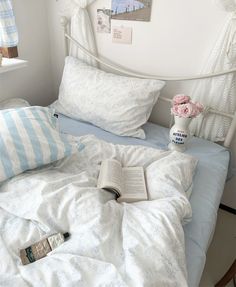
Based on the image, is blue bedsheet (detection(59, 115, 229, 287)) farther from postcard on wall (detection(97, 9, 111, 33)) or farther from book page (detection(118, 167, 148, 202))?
postcard on wall (detection(97, 9, 111, 33))

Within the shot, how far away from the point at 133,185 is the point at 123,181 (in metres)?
0.06

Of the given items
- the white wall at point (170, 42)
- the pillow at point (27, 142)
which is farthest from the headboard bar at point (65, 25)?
the pillow at point (27, 142)

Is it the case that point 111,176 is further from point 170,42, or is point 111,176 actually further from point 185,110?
point 170,42

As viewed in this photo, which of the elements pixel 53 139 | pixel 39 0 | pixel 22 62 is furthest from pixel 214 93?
pixel 39 0

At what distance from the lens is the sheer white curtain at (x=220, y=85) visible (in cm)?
135

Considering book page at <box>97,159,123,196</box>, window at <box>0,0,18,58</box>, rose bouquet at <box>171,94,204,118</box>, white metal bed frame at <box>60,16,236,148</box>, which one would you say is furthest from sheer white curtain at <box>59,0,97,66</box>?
book page at <box>97,159,123,196</box>

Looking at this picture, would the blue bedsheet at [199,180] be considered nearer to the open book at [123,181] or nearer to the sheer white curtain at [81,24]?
the open book at [123,181]

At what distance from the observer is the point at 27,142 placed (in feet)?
3.61

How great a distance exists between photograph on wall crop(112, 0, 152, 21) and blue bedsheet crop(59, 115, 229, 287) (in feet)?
2.29

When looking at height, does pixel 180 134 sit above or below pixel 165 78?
below

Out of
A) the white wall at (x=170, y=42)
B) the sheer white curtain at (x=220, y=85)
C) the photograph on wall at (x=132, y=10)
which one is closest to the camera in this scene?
the sheer white curtain at (x=220, y=85)

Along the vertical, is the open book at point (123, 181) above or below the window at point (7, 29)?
below

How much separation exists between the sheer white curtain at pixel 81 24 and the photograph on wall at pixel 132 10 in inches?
7.9

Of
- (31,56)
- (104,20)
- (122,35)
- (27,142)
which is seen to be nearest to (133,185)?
(27,142)
